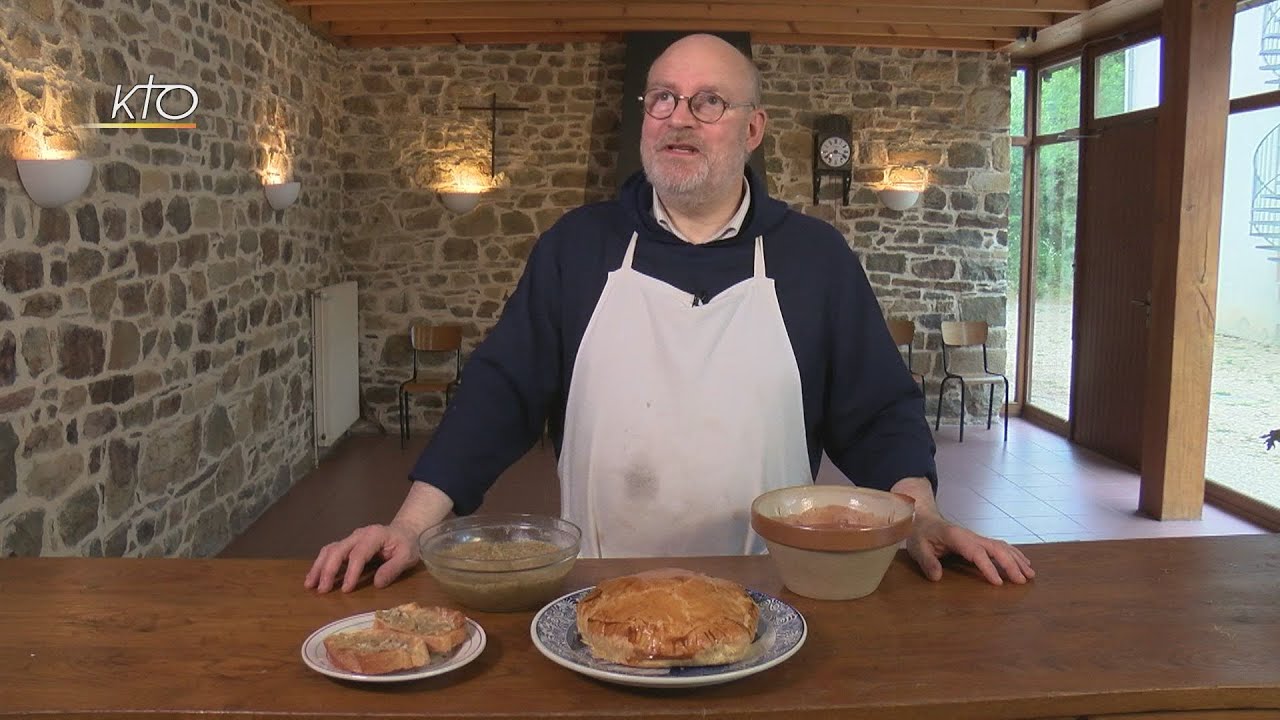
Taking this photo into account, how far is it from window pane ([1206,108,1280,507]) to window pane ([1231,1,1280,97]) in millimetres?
151

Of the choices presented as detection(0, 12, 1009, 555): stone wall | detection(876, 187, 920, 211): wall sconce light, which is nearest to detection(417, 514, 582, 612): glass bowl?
detection(0, 12, 1009, 555): stone wall

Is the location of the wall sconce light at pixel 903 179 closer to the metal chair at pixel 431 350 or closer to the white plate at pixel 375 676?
the metal chair at pixel 431 350

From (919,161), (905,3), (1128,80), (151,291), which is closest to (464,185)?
(905,3)

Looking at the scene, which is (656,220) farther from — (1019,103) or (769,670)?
(1019,103)

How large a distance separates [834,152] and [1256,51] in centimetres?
288

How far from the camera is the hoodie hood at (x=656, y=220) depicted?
6.70ft

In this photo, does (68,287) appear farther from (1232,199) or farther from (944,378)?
(944,378)

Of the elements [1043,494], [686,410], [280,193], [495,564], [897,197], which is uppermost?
[897,197]

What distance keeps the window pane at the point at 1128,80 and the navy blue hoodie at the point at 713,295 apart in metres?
5.60

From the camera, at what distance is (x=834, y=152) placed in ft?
25.3

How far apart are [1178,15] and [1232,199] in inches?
45.9

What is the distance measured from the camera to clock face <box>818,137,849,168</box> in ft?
25.3

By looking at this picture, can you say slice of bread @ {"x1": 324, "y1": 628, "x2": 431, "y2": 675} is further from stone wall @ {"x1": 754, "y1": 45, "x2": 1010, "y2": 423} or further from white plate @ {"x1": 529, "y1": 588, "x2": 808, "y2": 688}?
stone wall @ {"x1": 754, "y1": 45, "x2": 1010, "y2": 423}

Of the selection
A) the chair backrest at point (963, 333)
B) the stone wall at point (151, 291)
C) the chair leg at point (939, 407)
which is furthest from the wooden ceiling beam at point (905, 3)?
the chair leg at point (939, 407)
